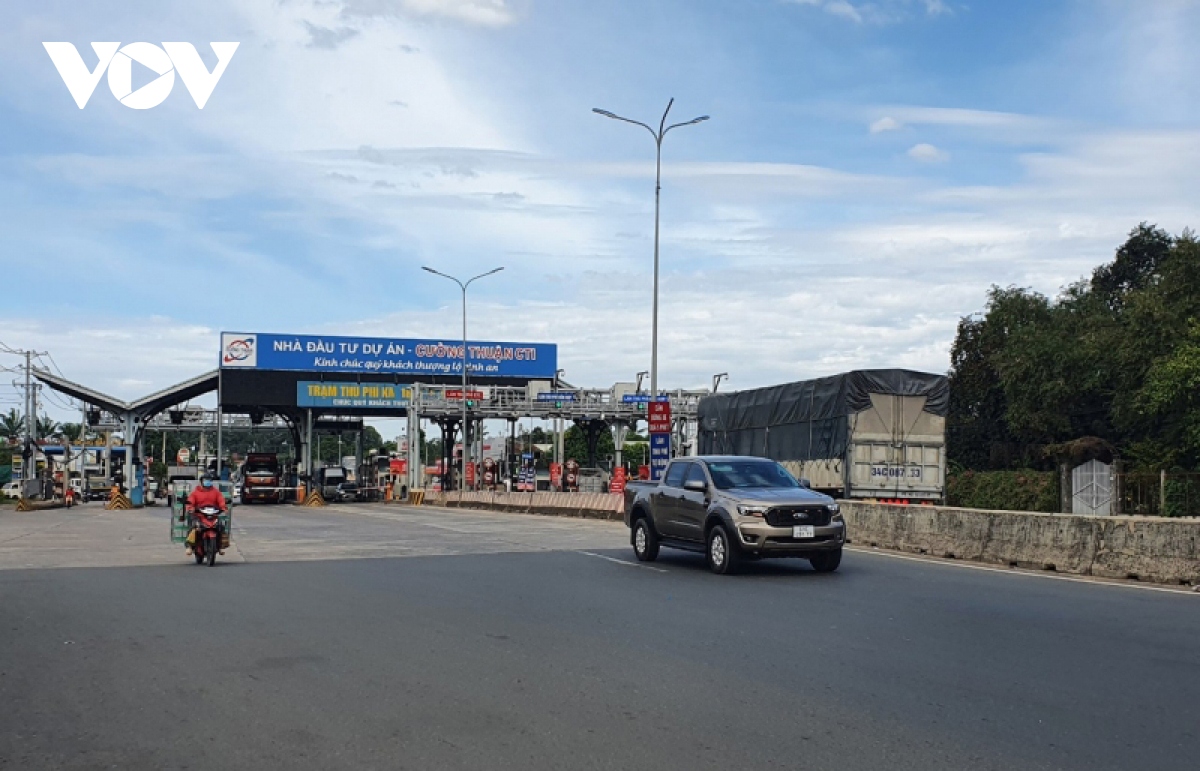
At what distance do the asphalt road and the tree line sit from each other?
94.3ft

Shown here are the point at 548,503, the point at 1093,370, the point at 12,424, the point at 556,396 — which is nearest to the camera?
the point at 548,503

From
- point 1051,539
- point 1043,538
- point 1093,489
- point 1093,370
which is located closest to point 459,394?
point 1093,370

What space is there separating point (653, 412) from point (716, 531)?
14734mm

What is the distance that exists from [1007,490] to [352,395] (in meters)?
43.6

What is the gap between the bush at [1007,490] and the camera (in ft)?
125

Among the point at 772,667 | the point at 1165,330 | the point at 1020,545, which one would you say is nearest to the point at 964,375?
the point at 1165,330

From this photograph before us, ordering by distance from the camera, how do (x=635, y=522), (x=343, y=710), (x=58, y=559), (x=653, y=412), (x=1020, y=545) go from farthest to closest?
(x=653, y=412) → (x=58, y=559) → (x=635, y=522) → (x=1020, y=545) → (x=343, y=710)

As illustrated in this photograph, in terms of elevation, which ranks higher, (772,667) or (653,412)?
(653,412)

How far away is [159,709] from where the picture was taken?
7840mm

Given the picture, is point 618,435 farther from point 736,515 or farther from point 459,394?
point 736,515

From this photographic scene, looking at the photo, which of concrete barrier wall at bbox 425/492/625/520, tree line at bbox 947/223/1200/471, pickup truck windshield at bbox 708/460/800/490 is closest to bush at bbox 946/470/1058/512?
tree line at bbox 947/223/1200/471

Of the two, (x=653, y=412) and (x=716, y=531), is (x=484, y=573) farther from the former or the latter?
(x=653, y=412)

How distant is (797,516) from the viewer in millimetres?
16281

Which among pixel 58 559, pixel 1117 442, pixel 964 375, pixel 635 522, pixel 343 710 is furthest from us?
pixel 964 375
